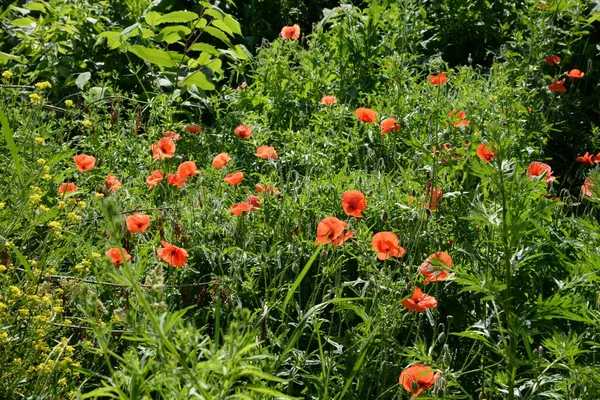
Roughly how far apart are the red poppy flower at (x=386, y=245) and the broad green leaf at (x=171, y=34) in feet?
6.52

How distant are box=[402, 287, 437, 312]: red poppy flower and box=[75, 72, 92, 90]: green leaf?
2.53 metres

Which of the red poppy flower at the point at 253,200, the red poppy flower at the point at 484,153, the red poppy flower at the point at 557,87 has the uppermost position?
the red poppy flower at the point at 484,153

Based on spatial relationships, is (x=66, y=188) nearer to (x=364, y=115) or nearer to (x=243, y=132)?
(x=243, y=132)

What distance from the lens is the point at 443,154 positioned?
3086mm

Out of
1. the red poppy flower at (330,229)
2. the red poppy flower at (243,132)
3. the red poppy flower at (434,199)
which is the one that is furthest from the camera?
the red poppy flower at (243,132)

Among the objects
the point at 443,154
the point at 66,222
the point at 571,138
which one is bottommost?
the point at 571,138

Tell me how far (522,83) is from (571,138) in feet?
1.87

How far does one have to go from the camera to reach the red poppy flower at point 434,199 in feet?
9.29

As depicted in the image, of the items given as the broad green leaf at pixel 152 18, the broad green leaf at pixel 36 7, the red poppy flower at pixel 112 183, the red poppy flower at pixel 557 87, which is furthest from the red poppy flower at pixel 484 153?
the broad green leaf at pixel 36 7

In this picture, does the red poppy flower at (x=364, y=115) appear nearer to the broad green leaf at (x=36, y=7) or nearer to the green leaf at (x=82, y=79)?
the green leaf at (x=82, y=79)

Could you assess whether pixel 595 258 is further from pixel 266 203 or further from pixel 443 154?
pixel 266 203

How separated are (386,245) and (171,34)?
7.22 feet

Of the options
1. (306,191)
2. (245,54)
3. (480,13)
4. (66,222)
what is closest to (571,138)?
(480,13)

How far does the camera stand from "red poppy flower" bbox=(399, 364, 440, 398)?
7.02 feet
